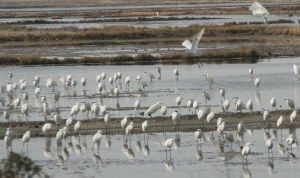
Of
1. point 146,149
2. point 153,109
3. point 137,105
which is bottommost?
point 146,149

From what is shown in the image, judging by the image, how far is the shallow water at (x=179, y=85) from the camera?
3225 centimetres

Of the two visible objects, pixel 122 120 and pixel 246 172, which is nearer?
pixel 246 172

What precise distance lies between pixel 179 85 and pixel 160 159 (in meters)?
14.9

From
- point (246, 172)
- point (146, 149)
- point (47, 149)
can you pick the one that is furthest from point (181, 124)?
point (246, 172)

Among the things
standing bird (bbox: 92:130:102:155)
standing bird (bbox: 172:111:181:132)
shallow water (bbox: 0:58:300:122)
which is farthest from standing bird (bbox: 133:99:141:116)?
standing bird (bbox: 92:130:102:155)

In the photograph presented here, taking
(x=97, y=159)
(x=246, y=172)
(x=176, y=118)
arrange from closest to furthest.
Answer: (x=246, y=172)
(x=97, y=159)
(x=176, y=118)

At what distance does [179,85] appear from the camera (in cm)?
3781

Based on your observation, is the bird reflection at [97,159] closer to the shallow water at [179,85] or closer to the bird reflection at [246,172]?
the bird reflection at [246,172]

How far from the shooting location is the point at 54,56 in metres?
51.8

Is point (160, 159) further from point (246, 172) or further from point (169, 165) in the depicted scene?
point (246, 172)

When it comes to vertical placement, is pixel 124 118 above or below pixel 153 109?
below

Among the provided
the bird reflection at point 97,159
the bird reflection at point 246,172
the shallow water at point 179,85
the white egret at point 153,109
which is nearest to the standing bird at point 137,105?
the shallow water at point 179,85

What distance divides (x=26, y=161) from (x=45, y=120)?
43.4 ft

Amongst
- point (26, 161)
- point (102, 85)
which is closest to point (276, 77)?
point (102, 85)
